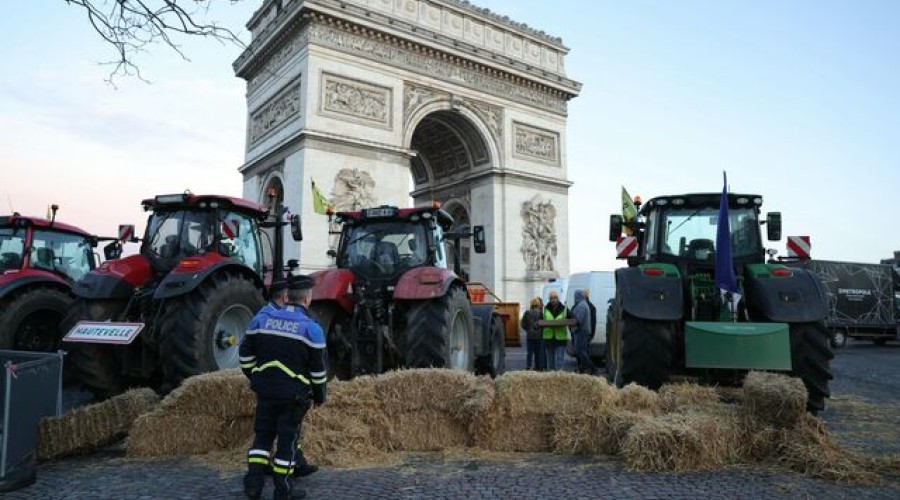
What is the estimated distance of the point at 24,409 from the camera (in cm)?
392

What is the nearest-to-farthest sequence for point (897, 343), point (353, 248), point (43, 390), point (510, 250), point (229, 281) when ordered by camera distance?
point (43, 390) < point (229, 281) < point (353, 248) < point (897, 343) < point (510, 250)

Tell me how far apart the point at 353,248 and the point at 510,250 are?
17.5m

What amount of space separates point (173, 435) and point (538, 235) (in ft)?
71.1

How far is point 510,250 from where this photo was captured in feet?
79.5


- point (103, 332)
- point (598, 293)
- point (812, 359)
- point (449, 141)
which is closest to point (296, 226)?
point (103, 332)

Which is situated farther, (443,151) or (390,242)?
(443,151)

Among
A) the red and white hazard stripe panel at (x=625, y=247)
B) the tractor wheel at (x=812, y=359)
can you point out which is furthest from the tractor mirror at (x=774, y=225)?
the red and white hazard stripe panel at (x=625, y=247)

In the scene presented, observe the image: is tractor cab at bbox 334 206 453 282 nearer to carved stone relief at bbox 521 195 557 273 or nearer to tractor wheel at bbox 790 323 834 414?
tractor wheel at bbox 790 323 834 414

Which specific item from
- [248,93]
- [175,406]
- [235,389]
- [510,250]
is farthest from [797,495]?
[248,93]

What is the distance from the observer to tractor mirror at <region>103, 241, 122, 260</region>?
8.25m

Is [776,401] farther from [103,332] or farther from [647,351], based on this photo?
[103,332]

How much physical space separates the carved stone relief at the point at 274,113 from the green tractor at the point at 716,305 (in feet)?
54.2

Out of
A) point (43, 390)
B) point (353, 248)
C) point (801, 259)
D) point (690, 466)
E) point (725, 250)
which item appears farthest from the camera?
point (353, 248)

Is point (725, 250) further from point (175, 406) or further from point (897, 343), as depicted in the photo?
point (897, 343)
